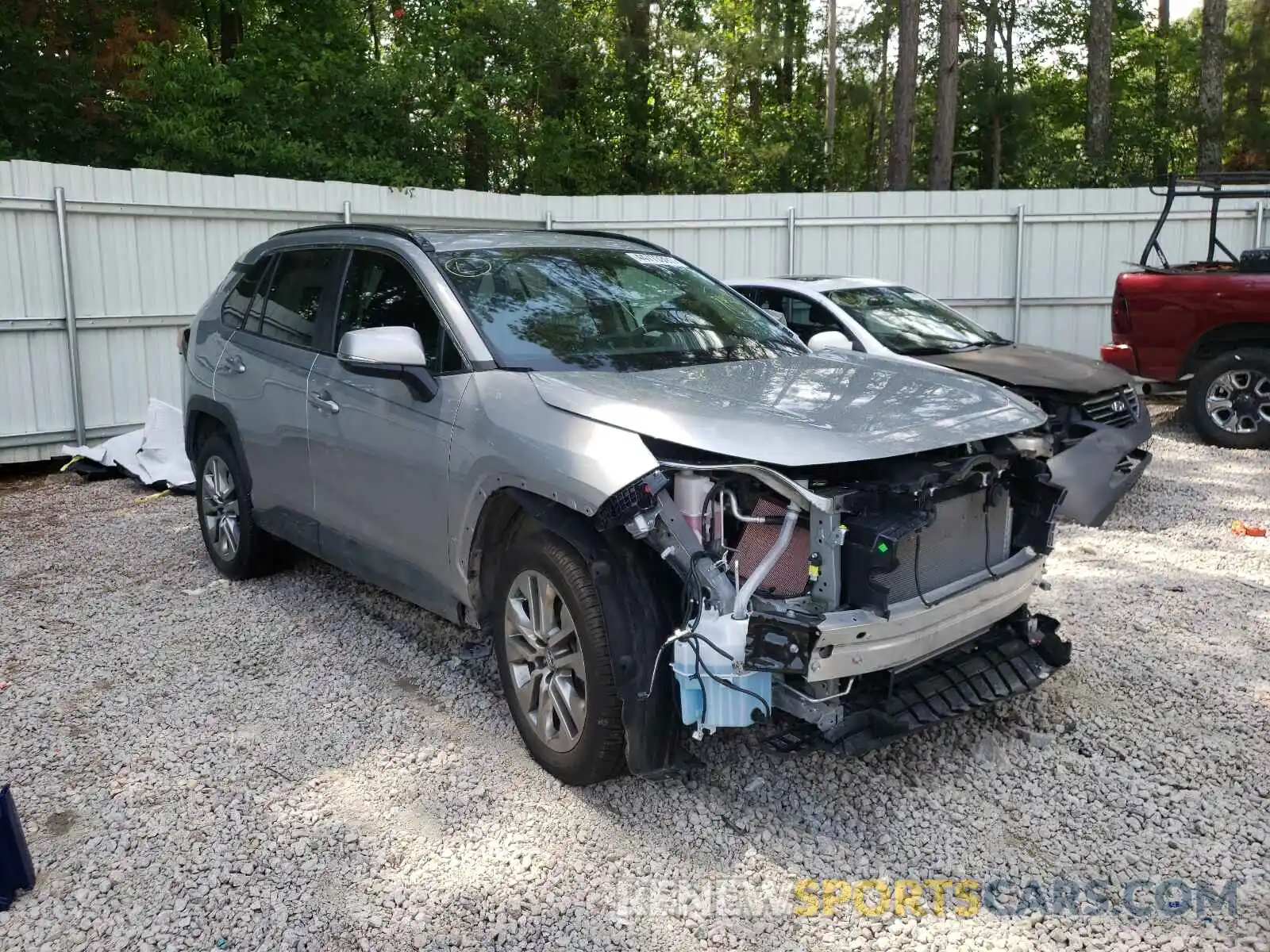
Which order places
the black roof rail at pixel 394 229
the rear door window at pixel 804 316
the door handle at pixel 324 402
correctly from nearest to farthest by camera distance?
the black roof rail at pixel 394 229
the door handle at pixel 324 402
the rear door window at pixel 804 316

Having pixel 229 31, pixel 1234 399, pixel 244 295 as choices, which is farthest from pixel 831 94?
pixel 244 295

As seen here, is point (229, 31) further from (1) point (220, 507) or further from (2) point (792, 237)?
(1) point (220, 507)

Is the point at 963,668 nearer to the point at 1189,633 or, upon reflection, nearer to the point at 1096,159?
the point at 1189,633

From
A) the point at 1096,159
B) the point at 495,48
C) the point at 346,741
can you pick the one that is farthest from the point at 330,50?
the point at 346,741

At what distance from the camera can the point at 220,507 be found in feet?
20.0

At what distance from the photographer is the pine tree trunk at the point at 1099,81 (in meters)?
22.5

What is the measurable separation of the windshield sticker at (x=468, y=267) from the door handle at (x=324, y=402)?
2.63ft

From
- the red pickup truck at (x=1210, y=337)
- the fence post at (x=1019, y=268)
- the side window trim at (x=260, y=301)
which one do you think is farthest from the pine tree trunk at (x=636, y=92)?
the side window trim at (x=260, y=301)

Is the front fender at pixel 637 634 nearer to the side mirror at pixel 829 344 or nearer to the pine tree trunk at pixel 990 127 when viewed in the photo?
the side mirror at pixel 829 344

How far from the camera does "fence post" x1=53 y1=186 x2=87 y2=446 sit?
8977 millimetres

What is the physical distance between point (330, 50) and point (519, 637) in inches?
696

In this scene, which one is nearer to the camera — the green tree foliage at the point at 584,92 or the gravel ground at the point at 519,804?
the gravel ground at the point at 519,804

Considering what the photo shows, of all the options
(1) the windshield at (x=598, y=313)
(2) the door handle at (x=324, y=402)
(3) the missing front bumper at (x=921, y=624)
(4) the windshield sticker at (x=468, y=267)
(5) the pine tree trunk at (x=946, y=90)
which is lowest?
(3) the missing front bumper at (x=921, y=624)

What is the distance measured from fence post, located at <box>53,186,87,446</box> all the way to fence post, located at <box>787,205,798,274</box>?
24.5 ft
